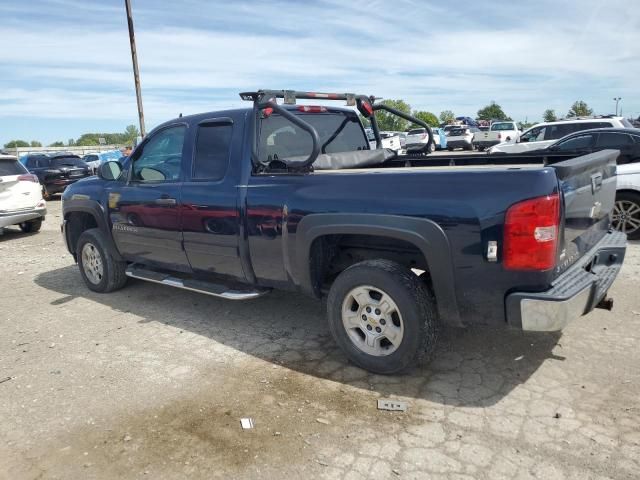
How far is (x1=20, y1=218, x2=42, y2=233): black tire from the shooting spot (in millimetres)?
10766

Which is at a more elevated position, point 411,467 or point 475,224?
point 475,224

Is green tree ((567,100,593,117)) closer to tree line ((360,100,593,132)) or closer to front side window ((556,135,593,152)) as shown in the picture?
tree line ((360,100,593,132))

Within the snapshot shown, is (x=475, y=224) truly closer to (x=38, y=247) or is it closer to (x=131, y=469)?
(x=131, y=469)

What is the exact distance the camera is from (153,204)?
16.0 feet

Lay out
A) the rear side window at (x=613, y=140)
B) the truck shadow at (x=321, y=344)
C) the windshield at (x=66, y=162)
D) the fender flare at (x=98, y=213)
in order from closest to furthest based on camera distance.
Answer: the truck shadow at (x=321, y=344)
the fender flare at (x=98, y=213)
the rear side window at (x=613, y=140)
the windshield at (x=66, y=162)

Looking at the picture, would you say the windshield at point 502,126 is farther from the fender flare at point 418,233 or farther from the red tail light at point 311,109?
the fender flare at point 418,233

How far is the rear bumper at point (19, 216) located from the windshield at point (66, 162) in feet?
25.7

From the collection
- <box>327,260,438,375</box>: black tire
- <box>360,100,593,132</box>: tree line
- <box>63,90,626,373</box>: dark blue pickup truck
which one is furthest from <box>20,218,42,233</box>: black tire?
<box>360,100,593,132</box>: tree line

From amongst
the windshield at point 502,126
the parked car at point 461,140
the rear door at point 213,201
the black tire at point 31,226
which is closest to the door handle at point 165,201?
the rear door at point 213,201

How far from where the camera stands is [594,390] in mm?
3268

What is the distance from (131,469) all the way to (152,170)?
3016 mm

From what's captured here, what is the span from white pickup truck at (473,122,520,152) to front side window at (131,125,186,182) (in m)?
24.1

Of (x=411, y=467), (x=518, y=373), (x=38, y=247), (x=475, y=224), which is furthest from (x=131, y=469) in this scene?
(x=38, y=247)

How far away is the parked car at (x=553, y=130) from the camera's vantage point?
14.5 m
